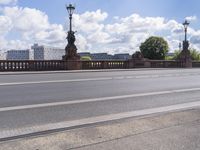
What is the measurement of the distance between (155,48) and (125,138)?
70.8 meters

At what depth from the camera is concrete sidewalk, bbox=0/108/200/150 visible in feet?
19.8

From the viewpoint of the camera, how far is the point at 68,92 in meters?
13.8

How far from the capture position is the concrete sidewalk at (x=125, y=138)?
6031 mm

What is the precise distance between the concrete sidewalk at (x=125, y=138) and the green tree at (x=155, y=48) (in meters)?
68.4

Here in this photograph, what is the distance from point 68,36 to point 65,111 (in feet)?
80.8

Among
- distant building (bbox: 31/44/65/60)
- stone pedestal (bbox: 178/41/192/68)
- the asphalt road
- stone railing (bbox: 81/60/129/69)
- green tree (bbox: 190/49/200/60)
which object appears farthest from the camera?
green tree (bbox: 190/49/200/60)

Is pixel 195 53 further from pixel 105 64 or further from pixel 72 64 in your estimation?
pixel 72 64

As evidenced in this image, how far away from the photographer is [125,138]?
6578 millimetres

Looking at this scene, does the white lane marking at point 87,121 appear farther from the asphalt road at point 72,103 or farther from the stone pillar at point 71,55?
the stone pillar at point 71,55

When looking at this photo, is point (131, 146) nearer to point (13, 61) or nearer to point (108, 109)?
point (108, 109)

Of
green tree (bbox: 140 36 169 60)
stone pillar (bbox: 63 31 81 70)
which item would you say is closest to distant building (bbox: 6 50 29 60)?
stone pillar (bbox: 63 31 81 70)

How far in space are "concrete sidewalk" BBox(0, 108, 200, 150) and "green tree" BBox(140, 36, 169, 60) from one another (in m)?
68.4

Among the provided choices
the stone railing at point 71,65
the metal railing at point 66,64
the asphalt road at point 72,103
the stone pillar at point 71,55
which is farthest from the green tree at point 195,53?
the asphalt road at point 72,103

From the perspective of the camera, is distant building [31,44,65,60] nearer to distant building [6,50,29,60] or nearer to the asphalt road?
distant building [6,50,29,60]
